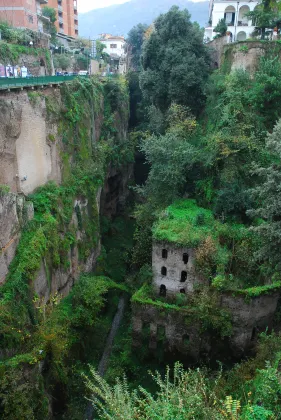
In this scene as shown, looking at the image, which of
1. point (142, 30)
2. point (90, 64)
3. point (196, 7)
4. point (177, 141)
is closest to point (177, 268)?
point (177, 141)

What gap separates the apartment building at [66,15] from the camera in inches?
2469

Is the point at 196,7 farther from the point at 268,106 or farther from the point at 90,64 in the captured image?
the point at 268,106

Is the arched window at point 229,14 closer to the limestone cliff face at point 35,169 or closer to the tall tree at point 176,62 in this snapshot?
the tall tree at point 176,62

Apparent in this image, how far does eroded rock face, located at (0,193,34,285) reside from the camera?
1739 cm

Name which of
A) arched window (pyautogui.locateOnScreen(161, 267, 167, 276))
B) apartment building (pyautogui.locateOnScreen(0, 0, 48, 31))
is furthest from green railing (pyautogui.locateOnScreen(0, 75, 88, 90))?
apartment building (pyautogui.locateOnScreen(0, 0, 48, 31))

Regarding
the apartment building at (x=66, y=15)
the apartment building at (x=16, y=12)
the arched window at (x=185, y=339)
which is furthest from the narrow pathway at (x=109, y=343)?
the apartment building at (x=66, y=15)

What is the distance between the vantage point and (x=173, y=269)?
2138 cm

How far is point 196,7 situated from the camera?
190 meters

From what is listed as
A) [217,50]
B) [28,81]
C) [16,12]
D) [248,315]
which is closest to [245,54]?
[217,50]

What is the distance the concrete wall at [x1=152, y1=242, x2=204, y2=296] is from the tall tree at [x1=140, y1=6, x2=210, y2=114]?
16.9 metres

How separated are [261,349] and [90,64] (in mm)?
42157

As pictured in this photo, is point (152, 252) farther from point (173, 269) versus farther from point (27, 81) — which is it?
point (27, 81)

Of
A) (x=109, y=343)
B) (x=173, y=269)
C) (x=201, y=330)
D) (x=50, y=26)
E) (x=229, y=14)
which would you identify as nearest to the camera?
(x=201, y=330)

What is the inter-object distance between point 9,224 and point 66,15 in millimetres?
60774
